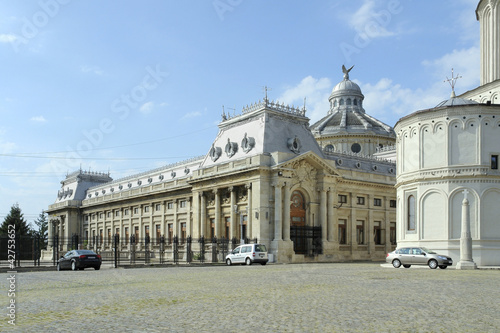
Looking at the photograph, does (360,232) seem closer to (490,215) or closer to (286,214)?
(286,214)

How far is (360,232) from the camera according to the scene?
6694cm

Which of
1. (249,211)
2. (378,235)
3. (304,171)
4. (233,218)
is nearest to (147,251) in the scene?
(249,211)

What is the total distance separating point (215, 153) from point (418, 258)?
3167cm

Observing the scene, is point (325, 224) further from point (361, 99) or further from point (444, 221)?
point (361, 99)

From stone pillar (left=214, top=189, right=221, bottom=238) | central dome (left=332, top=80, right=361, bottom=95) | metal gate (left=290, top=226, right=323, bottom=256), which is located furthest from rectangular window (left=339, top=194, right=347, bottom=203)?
central dome (left=332, top=80, right=361, bottom=95)

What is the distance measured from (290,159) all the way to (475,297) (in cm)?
3978

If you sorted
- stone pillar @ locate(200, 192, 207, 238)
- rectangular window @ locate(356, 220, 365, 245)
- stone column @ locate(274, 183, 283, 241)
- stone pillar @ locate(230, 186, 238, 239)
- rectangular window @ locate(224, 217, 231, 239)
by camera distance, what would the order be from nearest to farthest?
stone column @ locate(274, 183, 283, 241) → stone pillar @ locate(230, 186, 238, 239) → rectangular window @ locate(224, 217, 231, 239) → stone pillar @ locate(200, 192, 207, 238) → rectangular window @ locate(356, 220, 365, 245)

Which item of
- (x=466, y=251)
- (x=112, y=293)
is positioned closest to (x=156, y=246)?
(x=466, y=251)

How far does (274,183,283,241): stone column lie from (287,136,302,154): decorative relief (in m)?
5.91

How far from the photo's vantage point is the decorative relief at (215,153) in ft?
210

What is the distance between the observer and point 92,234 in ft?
327

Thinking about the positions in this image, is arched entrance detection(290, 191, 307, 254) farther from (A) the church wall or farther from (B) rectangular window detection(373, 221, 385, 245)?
(A) the church wall

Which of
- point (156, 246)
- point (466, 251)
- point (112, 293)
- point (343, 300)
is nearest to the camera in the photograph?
point (343, 300)

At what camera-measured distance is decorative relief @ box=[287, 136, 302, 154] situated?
5994 cm
